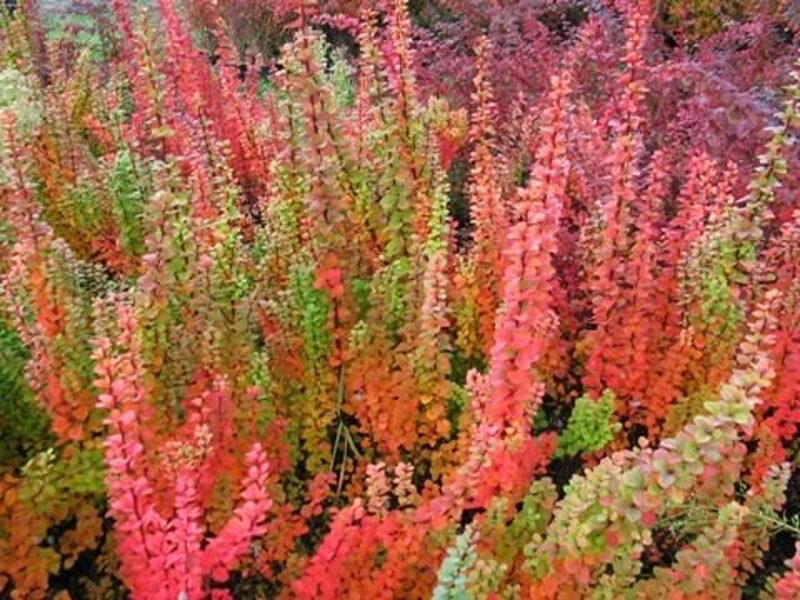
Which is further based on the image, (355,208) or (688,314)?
(355,208)

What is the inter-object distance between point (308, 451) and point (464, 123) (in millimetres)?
2347

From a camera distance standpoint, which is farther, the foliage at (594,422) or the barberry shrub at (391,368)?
the foliage at (594,422)

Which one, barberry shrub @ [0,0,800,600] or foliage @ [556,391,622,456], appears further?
foliage @ [556,391,622,456]

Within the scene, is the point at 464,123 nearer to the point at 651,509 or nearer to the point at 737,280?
the point at 737,280

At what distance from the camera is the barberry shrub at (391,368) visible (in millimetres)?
2016

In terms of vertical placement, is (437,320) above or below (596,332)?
above

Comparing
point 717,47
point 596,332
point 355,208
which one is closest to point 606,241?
point 596,332

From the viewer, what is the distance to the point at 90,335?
2.65 meters

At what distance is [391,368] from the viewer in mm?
2887

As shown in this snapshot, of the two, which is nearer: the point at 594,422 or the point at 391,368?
the point at 594,422

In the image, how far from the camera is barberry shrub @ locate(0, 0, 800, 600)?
2016 mm

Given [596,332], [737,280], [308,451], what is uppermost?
[737,280]

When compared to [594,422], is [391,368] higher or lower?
higher

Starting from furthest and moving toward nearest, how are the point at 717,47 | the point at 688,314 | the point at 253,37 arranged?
1. the point at 253,37
2. the point at 717,47
3. the point at 688,314
